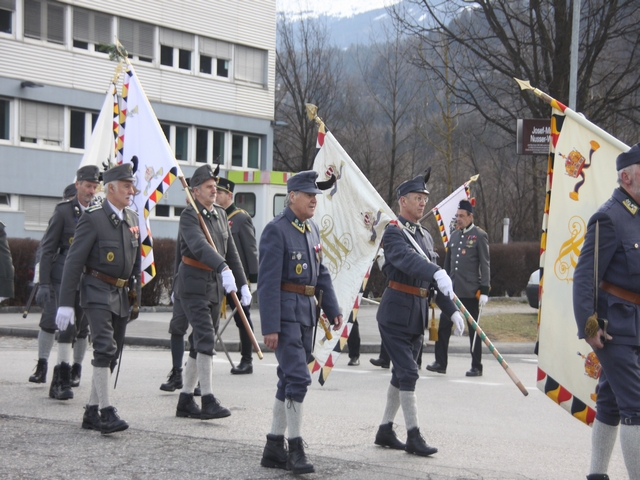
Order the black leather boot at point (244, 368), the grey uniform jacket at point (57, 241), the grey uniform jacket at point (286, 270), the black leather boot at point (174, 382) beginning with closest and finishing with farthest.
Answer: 1. the grey uniform jacket at point (286, 270)
2. the grey uniform jacket at point (57, 241)
3. the black leather boot at point (174, 382)
4. the black leather boot at point (244, 368)

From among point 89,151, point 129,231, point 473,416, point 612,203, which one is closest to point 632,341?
point 612,203

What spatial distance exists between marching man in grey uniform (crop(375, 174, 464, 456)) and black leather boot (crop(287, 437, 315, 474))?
3.34 ft

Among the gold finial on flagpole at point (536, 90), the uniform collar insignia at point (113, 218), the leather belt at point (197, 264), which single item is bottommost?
the leather belt at point (197, 264)

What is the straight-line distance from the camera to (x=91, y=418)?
6.97 metres

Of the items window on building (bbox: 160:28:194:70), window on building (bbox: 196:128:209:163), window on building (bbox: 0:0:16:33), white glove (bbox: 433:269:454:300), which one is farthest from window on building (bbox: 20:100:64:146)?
white glove (bbox: 433:269:454:300)

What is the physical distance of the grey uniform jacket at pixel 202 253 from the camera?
24.6 ft

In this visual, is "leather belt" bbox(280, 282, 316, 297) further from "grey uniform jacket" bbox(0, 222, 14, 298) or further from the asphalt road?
"grey uniform jacket" bbox(0, 222, 14, 298)

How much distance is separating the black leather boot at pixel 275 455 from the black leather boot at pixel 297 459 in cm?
8

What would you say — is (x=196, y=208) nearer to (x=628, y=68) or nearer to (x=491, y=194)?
(x=628, y=68)

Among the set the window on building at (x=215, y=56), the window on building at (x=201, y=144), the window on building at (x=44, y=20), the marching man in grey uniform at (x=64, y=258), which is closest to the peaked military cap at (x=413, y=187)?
the marching man in grey uniform at (x=64, y=258)

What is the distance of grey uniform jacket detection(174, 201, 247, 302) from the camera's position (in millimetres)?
7505

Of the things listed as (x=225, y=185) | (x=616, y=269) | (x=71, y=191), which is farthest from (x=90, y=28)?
(x=616, y=269)

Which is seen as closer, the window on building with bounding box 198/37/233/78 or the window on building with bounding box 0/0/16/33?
the window on building with bounding box 0/0/16/33

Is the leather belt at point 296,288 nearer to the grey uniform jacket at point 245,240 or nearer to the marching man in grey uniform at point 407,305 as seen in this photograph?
the marching man in grey uniform at point 407,305
